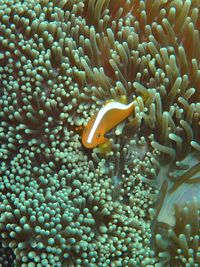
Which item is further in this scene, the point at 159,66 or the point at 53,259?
the point at 159,66

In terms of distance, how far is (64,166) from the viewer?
6.40 feet

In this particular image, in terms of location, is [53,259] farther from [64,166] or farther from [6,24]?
[6,24]

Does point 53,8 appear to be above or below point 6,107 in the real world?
above

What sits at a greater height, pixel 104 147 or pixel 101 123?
pixel 101 123

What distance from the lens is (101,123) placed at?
6.31 feet

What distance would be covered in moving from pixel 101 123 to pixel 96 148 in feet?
0.44

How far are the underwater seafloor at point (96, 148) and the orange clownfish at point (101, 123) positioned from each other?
0.07m

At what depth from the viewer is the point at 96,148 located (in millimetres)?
1974

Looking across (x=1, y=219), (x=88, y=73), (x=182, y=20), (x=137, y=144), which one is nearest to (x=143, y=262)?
(x=137, y=144)

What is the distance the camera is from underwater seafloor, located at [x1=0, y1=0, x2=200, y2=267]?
1.84 metres

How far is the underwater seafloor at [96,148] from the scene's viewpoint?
1.84 meters

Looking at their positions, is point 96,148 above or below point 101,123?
below

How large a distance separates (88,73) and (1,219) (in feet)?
2.72

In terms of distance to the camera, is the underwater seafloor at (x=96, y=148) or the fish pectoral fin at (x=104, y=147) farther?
the fish pectoral fin at (x=104, y=147)
